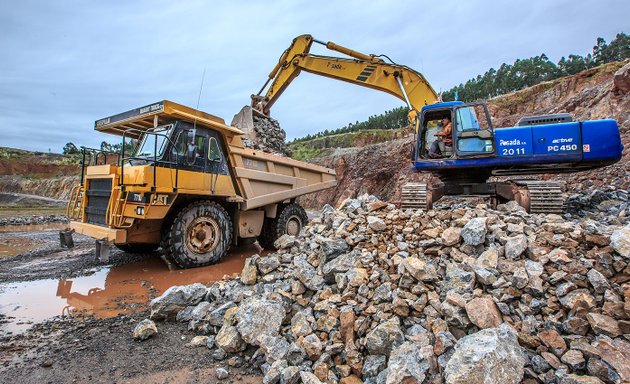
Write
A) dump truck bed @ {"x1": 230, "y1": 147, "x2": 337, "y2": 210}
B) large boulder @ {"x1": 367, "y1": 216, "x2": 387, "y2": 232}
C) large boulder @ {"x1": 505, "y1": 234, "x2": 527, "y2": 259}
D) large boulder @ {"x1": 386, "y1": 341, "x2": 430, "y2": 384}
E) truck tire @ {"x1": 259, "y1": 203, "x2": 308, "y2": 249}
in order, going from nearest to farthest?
large boulder @ {"x1": 386, "y1": 341, "x2": 430, "y2": 384} < large boulder @ {"x1": 505, "y1": 234, "x2": 527, "y2": 259} < large boulder @ {"x1": 367, "y1": 216, "x2": 387, "y2": 232} < dump truck bed @ {"x1": 230, "y1": 147, "x2": 337, "y2": 210} < truck tire @ {"x1": 259, "y1": 203, "x2": 308, "y2": 249}

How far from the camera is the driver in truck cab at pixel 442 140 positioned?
6.02 metres

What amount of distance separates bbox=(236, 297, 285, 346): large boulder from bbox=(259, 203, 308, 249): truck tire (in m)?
4.41

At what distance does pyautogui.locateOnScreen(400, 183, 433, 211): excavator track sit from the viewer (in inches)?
233

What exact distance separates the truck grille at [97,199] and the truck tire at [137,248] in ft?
3.48

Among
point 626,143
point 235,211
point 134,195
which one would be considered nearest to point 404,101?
point 235,211

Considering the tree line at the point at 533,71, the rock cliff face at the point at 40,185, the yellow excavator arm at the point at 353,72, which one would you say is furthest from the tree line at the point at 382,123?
the yellow excavator arm at the point at 353,72

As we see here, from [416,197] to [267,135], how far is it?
30.2 ft

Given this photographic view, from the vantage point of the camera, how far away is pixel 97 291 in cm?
484

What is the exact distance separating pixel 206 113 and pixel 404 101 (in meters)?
4.80

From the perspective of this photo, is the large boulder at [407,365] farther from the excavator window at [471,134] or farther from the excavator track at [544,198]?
the excavator window at [471,134]

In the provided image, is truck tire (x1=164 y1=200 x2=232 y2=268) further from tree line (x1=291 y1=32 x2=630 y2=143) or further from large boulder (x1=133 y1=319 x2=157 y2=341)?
tree line (x1=291 y1=32 x2=630 y2=143)

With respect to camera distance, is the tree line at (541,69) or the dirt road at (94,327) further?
the tree line at (541,69)

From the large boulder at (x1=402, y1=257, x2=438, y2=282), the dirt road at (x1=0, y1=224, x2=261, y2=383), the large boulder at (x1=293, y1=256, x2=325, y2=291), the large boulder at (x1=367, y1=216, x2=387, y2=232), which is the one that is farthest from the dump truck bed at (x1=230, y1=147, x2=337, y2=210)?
the large boulder at (x1=402, y1=257, x2=438, y2=282)

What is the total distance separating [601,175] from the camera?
843 centimetres
